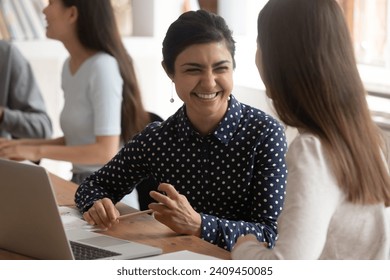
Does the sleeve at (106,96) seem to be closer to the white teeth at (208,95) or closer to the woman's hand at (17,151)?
the woman's hand at (17,151)

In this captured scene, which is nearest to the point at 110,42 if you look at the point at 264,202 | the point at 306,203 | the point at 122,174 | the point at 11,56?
the point at 11,56

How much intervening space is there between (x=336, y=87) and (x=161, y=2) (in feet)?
8.28

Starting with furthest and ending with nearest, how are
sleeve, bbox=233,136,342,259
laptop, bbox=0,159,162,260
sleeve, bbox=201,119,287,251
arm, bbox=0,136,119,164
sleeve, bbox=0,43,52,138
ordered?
sleeve, bbox=0,43,52,138
arm, bbox=0,136,119,164
sleeve, bbox=201,119,287,251
laptop, bbox=0,159,162,260
sleeve, bbox=233,136,342,259

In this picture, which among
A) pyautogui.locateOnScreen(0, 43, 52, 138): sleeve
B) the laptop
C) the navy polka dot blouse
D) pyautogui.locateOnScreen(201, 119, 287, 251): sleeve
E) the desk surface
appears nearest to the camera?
the laptop

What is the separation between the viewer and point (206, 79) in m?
1.99

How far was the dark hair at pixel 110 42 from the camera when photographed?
2.77 meters

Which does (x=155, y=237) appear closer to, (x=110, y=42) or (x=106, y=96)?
(x=106, y=96)

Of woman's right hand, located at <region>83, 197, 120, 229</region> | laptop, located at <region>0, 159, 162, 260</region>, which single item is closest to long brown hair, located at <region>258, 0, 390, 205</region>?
laptop, located at <region>0, 159, 162, 260</region>

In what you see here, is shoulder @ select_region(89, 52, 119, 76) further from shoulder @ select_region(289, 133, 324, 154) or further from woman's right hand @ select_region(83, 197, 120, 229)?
shoulder @ select_region(289, 133, 324, 154)

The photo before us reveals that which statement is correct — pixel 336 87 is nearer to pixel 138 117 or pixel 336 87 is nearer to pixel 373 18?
pixel 138 117

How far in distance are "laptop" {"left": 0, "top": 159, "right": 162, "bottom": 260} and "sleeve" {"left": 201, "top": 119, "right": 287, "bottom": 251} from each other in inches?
7.5

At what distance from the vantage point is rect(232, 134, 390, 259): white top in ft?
4.58

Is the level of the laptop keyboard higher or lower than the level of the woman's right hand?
higher

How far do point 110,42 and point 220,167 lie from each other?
97cm
